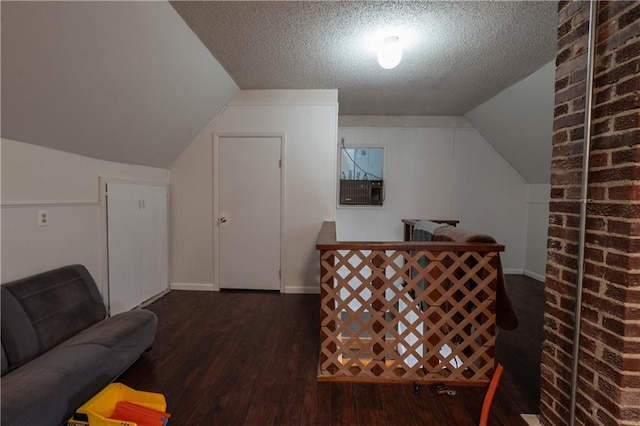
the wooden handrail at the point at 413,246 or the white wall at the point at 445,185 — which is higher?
the white wall at the point at 445,185

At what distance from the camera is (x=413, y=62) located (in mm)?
2760

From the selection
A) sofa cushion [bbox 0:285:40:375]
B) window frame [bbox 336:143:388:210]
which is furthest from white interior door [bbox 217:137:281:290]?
sofa cushion [bbox 0:285:40:375]

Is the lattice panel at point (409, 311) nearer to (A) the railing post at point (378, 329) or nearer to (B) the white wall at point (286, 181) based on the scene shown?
(A) the railing post at point (378, 329)

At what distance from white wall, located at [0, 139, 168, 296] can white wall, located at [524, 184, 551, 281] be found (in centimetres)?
526

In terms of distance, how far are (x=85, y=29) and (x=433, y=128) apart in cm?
423

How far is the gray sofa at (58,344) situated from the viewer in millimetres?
1334

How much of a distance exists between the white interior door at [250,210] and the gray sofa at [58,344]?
148cm

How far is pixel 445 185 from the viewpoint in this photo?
4.66 metres

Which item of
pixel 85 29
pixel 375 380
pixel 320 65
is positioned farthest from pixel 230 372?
pixel 320 65

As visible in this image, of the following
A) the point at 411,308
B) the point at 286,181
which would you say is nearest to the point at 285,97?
the point at 286,181

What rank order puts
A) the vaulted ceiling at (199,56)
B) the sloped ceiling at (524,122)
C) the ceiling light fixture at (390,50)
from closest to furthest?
the vaulted ceiling at (199,56)
the ceiling light fixture at (390,50)
the sloped ceiling at (524,122)

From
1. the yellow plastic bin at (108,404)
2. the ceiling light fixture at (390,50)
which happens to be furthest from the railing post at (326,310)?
the ceiling light fixture at (390,50)

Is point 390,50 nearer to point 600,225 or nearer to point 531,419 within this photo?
point 600,225

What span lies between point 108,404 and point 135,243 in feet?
5.89
